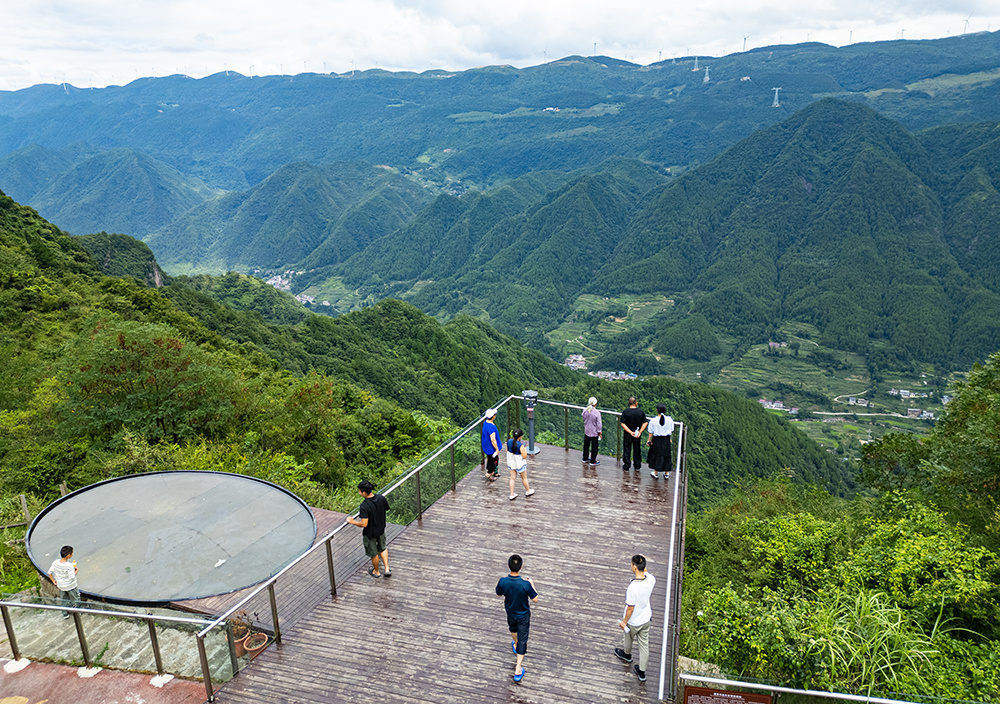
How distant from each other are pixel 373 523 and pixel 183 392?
14.3 m

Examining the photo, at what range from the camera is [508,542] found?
11.2 meters

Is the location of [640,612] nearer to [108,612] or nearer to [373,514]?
[373,514]

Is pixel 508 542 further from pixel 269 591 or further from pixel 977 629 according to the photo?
pixel 977 629

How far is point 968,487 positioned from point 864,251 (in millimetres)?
194471

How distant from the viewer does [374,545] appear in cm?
1019

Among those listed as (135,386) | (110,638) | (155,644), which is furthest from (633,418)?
(135,386)

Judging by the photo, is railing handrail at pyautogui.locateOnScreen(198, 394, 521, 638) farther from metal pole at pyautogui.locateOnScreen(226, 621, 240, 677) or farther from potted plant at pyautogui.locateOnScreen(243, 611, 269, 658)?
potted plant at pyautogui.locateOnScreen(243, 611, 269, 658)

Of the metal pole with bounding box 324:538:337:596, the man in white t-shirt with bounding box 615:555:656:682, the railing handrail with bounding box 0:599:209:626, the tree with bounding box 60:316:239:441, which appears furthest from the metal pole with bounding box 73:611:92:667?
the tree with bounding box 60:316:239:441

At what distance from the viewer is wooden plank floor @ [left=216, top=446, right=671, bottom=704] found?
784 centimetres

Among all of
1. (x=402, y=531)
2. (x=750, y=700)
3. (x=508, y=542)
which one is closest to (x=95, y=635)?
(x=402, y=531)

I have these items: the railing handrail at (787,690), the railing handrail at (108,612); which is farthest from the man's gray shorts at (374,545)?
the railing handrail at (787,690)

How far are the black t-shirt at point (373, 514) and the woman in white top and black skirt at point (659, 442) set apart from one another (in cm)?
636

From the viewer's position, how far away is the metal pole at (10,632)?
28.7 feet

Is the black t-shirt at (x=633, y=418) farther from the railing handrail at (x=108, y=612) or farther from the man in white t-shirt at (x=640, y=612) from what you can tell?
the railing handrail at (x=108, y=612)
